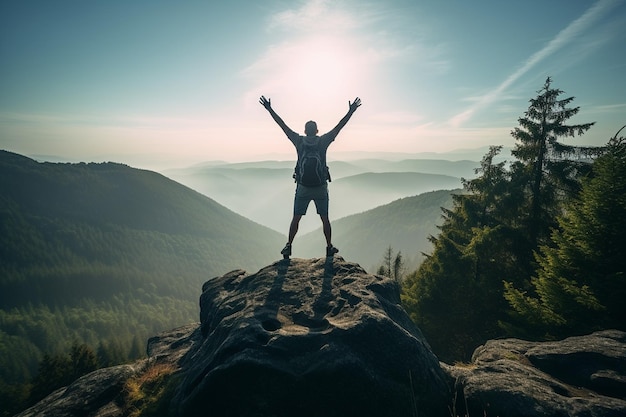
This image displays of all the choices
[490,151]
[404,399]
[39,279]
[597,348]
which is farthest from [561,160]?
[39,279]

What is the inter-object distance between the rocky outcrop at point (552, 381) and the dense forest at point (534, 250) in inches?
206

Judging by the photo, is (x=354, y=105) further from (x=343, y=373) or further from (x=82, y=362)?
(x=82, y=362)

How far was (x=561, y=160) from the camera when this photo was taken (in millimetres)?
18500

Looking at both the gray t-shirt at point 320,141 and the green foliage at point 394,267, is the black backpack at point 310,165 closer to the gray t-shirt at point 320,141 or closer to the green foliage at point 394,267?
the gray t-shirt at point 320,141

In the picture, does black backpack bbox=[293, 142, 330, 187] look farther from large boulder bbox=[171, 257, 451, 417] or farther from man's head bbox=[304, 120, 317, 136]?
large boulder bbox=[171, 257, 451, 417]

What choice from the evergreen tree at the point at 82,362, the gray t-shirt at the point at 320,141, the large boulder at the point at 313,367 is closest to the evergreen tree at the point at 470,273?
the gray t-shirt at the point at 320,141

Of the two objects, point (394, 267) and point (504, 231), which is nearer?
point (504, 231)

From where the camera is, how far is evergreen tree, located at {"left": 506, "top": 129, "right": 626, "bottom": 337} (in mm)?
11078

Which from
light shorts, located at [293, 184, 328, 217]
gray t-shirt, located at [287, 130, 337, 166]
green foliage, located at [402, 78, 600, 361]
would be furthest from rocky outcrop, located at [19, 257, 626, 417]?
green foliage, located at [402, 78, 600, 361]

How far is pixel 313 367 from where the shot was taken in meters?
5.18

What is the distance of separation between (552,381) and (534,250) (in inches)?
547

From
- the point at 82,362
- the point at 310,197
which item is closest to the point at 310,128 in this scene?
the point at 310,197

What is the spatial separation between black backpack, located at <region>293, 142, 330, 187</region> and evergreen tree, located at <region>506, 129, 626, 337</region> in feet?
35.6

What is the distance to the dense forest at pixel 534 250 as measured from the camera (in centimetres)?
1162
